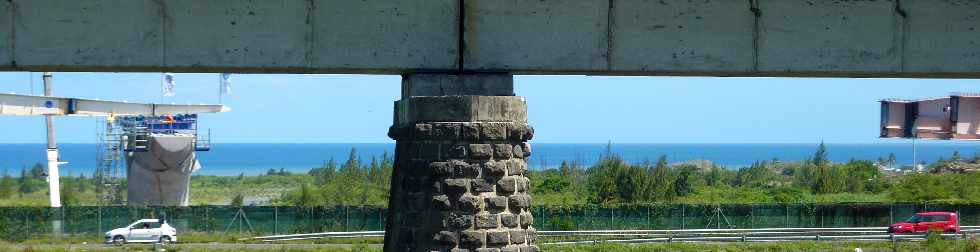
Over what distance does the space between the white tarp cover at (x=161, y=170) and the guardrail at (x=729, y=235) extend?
21631 mm

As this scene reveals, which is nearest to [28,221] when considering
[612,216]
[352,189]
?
[352,189]

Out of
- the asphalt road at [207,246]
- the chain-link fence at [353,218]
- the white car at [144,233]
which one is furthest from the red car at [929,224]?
the white car at [144,233]

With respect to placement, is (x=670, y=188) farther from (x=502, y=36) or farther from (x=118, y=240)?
(x=502, y=36)

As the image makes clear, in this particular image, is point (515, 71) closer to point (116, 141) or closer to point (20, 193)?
point (116, 141)

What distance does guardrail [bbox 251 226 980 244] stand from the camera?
42.1 metres

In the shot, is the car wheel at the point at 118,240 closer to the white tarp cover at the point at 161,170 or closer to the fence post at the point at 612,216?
the fence post at the point at 612,216

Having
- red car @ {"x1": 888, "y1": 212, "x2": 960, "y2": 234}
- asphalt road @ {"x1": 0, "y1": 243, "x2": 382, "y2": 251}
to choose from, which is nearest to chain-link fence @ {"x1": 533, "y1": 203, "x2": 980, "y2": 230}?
red car @ {"x1": 888, "y1": 212, "x2": 960, "y2": 234}

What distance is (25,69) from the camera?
1391cm

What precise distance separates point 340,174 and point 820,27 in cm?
5259

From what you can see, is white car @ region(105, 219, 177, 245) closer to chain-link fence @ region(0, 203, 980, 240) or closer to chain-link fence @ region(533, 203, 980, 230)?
chain-link fence @ region(0, 203, 980, 240)

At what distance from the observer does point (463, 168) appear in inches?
530

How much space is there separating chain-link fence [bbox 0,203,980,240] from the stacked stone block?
100 ft

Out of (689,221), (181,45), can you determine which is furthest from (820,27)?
(689,221)

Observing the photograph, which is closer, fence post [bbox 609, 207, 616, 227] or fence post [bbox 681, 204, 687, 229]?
fence post [bbox 609, 207, 616, 227]
